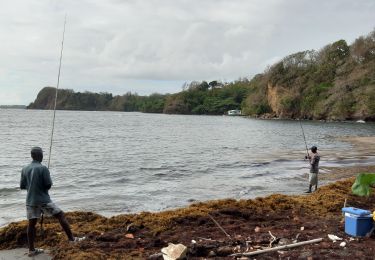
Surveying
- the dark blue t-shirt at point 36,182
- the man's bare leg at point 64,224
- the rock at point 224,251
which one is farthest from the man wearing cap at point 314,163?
the dark blue t-shirt at point 36,182

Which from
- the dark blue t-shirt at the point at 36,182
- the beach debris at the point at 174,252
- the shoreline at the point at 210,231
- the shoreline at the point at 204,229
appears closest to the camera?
the beach debris at the point at 174,252

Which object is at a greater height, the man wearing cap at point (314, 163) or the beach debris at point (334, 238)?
the man wearing cap at point (314, 163)

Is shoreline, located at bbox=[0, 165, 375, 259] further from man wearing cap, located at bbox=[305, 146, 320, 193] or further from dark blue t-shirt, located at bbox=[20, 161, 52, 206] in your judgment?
man wearing cap, located at bbox=[305, 146, 320, 193]

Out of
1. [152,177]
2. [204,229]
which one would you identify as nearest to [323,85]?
[152,177]

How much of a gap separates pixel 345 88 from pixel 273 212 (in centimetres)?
9317

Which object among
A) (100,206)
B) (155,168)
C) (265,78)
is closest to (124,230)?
(100,206)

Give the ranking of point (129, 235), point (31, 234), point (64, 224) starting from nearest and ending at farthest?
point (31, 234), point (64, 224), point (129, 235)

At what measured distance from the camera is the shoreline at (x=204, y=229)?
7.64m

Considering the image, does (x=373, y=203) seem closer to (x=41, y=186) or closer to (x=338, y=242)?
(x=338, y=242)

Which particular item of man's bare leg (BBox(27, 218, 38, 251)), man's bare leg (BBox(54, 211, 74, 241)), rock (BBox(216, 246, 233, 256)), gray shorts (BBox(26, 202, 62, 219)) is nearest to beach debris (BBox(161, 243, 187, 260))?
rock (BBox(216, 246, 233, 256))

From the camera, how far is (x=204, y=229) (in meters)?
9.00

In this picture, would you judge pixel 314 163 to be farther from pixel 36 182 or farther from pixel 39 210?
pixel 36 182

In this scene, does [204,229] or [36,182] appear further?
[204,229]

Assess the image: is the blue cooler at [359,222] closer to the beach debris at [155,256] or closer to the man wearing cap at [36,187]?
the beach debris at [155,256]
